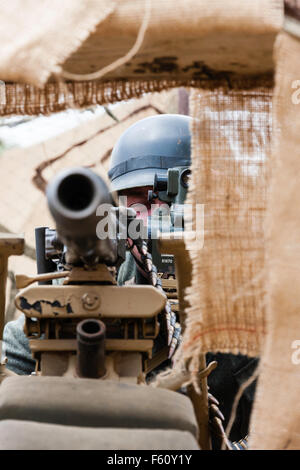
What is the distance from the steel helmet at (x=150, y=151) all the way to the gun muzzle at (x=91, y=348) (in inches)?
60.1

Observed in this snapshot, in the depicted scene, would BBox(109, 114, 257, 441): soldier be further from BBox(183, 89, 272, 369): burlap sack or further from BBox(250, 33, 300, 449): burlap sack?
BBox(250, 33, 300, 449): burlap sack

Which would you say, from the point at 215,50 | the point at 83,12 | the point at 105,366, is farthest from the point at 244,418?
the point at 83,12

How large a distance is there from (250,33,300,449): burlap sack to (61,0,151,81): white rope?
300 mm

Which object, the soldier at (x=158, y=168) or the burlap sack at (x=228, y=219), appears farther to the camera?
the soldier at (x=158, y=168)

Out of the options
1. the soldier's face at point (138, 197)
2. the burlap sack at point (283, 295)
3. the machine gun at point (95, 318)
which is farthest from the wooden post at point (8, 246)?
the soldier's face at point (138, 197)

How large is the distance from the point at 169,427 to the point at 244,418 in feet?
4.46

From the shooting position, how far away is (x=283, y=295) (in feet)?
3.22

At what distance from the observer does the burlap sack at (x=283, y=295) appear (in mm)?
982

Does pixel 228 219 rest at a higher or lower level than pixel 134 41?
lower

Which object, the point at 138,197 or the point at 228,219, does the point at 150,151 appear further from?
the point at 228,219

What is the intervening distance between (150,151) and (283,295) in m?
1.79

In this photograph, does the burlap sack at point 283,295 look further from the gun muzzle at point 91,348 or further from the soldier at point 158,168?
the soldier at point 158,168

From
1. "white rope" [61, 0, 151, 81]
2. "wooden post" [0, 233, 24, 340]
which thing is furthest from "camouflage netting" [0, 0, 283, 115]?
"wooden post" [0, 233, 24, 340]

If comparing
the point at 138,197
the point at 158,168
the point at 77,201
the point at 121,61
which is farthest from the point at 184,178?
the point at 77,201
